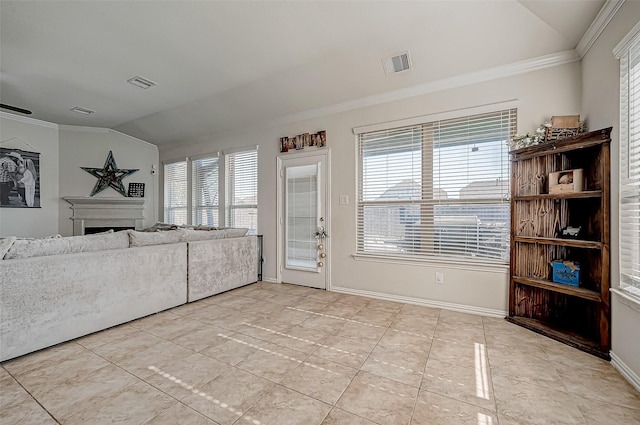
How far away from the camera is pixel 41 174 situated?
5.06 metres

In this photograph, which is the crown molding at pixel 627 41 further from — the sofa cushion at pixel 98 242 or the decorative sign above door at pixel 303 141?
the sofa cushion at pixel 98 242

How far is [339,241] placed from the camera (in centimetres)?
387

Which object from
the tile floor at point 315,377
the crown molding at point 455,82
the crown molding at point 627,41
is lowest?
the tile floor at point 315,377

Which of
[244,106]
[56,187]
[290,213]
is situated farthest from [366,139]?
[56,187]

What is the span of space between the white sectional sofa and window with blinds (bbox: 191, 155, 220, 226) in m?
1.81

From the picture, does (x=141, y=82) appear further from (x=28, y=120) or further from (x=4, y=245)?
(x=28, y=120)

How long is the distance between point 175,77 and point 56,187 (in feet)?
12.7

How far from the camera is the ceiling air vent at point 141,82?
11.9ft

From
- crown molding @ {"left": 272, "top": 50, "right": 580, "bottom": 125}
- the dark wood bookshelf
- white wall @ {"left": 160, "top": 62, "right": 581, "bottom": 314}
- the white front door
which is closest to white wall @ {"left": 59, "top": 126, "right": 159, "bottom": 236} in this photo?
white wall @ {"left": 160, "top": 62, "right": 581, "bottom": 314}

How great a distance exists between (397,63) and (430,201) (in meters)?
1.64

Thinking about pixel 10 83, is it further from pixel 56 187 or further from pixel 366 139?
pixel 366 139

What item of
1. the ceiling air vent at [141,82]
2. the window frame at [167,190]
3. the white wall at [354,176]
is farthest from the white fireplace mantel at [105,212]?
the white wall at [354,176]

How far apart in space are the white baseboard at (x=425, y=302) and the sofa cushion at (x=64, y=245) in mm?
2697

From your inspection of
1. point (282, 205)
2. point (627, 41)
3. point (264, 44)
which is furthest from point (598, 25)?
point (282, 205)
